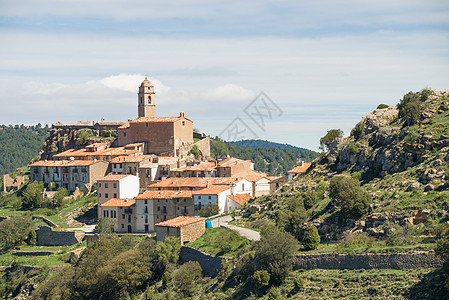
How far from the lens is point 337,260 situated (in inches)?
1526

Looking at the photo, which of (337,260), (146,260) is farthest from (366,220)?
(146,260)

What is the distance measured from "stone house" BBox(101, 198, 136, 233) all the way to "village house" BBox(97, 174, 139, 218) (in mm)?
3030

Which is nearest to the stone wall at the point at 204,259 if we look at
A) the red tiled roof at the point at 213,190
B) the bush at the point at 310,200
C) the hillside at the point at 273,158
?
the bush at the point at 310,200

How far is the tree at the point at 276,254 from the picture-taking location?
40844 millimetres

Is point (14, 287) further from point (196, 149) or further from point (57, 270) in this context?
point (196, 149)

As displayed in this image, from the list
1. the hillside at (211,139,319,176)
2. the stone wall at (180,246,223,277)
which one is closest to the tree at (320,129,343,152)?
the stone wall at (180,246,223,277)

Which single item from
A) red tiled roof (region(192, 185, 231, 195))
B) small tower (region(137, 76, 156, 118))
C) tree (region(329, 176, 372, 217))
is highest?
small tower (region(137, 76, 156, 118))

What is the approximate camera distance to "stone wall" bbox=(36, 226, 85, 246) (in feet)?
237

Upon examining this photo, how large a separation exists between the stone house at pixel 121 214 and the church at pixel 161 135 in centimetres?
1638

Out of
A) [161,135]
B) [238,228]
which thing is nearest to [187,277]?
[238,228]

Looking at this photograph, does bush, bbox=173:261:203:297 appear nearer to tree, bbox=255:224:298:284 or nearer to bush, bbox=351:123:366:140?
tree, bbox=255:224:298:284

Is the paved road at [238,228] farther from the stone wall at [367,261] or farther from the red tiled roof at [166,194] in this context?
the stone wall at [367,261]

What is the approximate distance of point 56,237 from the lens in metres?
74.1

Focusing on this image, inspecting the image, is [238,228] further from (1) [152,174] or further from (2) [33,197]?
(2) [33,197]
